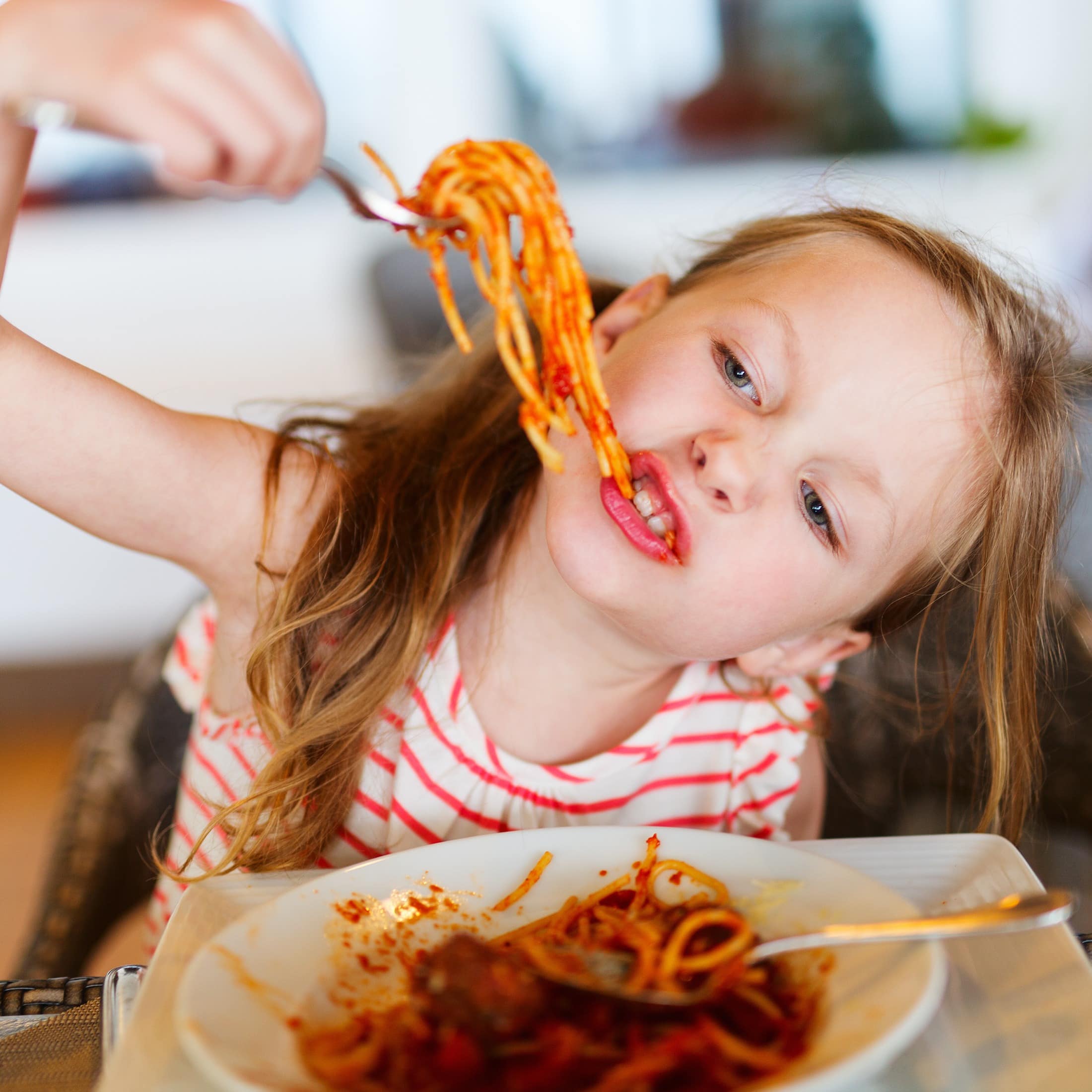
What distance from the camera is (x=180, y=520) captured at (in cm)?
A: 96

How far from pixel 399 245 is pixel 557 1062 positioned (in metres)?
2.45

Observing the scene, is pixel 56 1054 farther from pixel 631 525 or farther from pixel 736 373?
pixel 736 373

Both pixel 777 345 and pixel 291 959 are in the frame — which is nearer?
pixel 291 959

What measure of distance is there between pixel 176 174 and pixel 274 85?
0.08m

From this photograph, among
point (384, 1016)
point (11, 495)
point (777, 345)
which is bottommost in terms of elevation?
point (11, 495)

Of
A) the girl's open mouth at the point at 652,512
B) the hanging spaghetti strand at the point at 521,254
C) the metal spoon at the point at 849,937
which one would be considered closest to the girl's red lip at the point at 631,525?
the girl's open mouth at the point at 652,512

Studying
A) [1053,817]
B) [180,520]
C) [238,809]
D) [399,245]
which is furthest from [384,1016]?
[399,245]

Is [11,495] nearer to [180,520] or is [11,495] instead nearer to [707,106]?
[180,520]

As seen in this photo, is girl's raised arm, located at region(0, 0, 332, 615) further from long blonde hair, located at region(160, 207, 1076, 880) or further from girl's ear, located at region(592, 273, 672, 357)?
girl's ear, located at region(592, 273, 672, 357)

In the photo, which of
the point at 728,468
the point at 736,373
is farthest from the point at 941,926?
the point at 736,373

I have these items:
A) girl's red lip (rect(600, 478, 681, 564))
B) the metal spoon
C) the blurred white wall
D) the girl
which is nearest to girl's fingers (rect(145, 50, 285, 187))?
the girl

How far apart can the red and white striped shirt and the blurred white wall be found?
5.37 feet

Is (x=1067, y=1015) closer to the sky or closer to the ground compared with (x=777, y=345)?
closer to the ground

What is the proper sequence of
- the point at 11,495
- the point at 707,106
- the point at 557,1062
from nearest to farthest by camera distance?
the point at 557,1062, the point at 11,495, the point at 707,106
